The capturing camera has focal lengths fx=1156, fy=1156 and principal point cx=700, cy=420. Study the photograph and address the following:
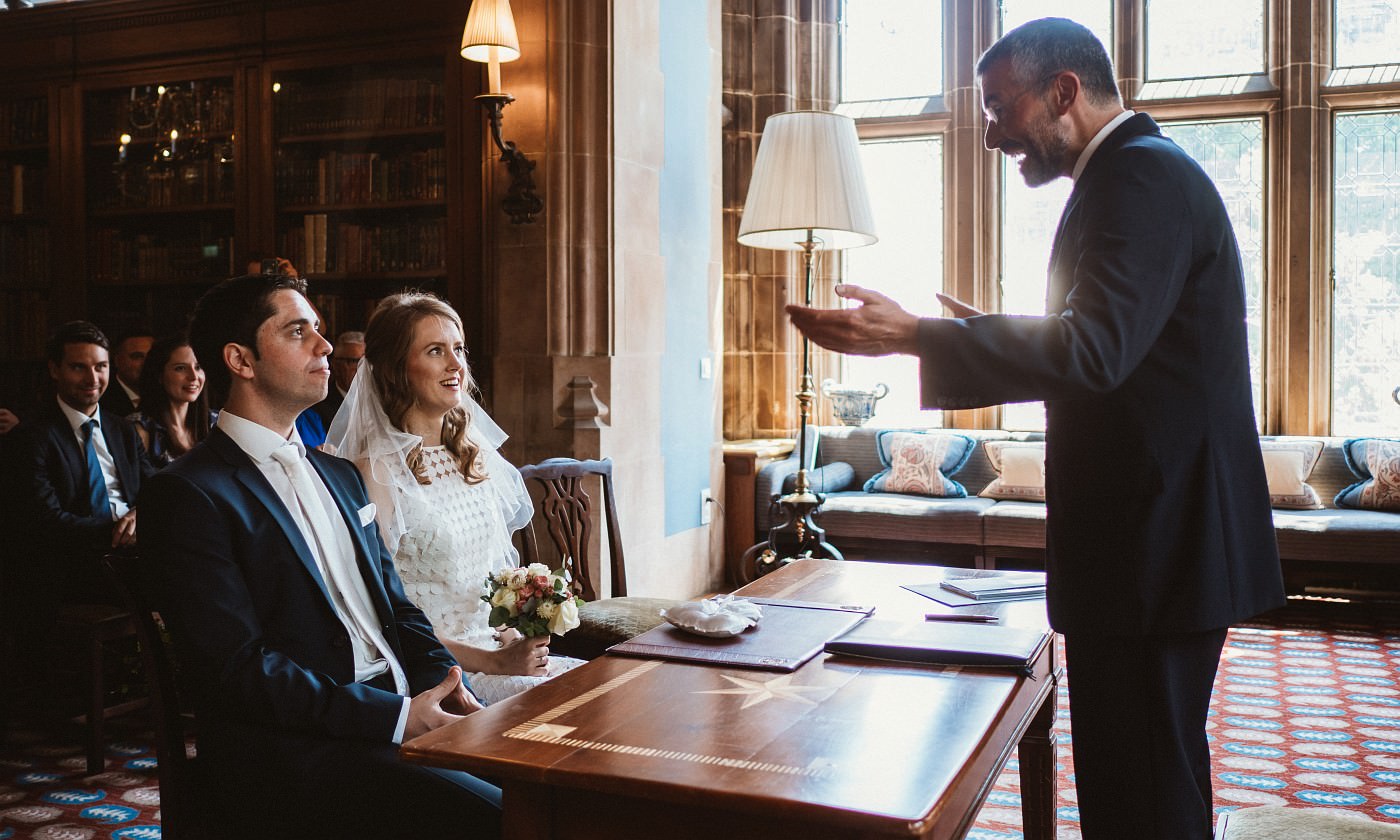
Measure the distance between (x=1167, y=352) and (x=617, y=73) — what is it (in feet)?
12.4

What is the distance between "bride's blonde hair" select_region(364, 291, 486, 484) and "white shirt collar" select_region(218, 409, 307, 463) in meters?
0.62

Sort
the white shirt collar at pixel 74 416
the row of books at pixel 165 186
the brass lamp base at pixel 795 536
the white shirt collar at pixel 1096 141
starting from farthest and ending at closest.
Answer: the brass lamp base at pixel 795 536 → the row of books at pixel 165 186 → the white shirt collar at pixel 74 416 → the white shirt collar at pixel 1096 141

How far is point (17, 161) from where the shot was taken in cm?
599

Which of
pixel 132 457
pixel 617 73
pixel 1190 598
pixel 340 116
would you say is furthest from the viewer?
→ pixel 340 116

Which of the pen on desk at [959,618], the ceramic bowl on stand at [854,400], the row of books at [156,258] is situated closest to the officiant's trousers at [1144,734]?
the pen on desk at [959,618]

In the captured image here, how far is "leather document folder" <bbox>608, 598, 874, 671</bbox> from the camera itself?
1.92 metres

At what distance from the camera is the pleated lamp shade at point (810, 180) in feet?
16.4

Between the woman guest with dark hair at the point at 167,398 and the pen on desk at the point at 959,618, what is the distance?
10.1 feet

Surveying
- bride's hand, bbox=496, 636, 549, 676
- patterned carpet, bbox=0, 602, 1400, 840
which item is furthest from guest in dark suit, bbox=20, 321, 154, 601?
bride's hand, bbox=496, 636, 549, 676

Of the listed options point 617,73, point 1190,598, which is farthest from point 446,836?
point 617,73

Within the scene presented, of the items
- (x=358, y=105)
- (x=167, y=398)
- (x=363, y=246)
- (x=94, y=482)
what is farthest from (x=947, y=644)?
(x=358, y=105)

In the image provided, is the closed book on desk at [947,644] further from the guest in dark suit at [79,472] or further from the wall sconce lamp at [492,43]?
the wall sconce lamp at [492,43]

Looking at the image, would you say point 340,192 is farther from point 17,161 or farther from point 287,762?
point 287,762

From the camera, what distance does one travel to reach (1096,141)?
1.67 m
